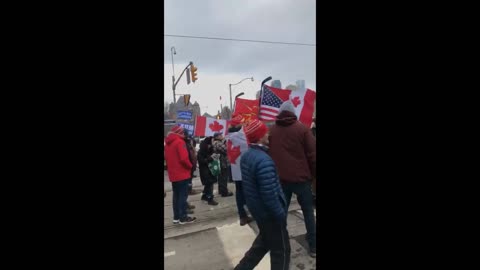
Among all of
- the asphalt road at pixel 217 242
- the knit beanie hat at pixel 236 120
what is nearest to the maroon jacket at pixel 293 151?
the asphalt road at pixel 217 242

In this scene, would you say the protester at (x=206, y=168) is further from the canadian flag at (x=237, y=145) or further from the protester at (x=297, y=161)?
the protester at (x=297, y=161)

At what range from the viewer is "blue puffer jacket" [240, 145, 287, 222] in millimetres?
2125

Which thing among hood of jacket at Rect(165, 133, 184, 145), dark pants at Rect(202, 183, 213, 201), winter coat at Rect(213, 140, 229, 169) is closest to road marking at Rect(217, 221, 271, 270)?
dark pants at Rect(202, 183, 213, 201)

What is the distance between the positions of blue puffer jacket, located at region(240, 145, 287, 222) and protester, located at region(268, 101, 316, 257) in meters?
0.76

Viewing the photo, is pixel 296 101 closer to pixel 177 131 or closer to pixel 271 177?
pixel 177 131

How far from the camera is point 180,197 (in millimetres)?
4336

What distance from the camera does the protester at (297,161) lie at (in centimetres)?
297

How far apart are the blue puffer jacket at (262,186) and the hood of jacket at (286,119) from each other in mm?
892

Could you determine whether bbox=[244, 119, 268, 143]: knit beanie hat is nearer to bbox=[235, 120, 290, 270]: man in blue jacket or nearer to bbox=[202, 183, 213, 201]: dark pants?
bbox=[235, 120, 290, 270]: man in blue jacket

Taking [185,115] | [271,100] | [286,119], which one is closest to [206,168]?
[271,100]

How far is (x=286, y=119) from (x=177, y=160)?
186cm
